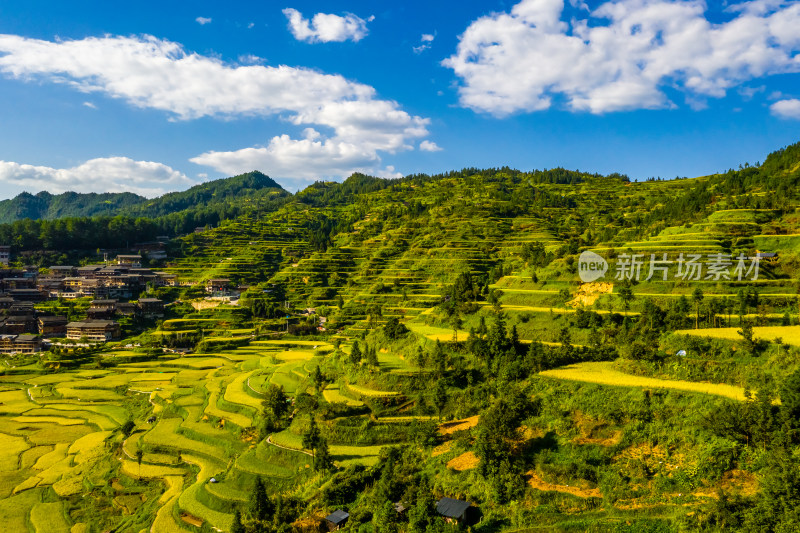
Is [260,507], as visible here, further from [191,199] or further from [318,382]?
[191,199]

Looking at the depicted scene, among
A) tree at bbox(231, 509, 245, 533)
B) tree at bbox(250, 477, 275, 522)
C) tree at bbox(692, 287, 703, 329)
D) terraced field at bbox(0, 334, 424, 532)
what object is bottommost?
terraced field at bbox(0, 334, 424, 532)

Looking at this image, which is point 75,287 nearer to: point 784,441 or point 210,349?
point 210,349

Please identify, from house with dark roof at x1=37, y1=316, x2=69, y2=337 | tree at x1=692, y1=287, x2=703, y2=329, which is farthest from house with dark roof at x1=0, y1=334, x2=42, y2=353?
tree at x1=692, y1=287, x2=703, y2=329

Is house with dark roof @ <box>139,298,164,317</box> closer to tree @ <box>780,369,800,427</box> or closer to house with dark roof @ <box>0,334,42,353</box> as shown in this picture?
house with dark roof @ <box>0,334,42,353</box>

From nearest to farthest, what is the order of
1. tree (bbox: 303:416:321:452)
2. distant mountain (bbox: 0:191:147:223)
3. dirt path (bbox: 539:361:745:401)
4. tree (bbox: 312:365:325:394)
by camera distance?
dirt path (bbox: 539:361:745:401) → tree (bbox: 303:416:321:452) → tree (bbox: 312:365:325:394) → distant mountain (bbox: 0:191:147:223)

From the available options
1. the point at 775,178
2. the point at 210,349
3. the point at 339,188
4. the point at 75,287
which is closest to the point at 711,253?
the point at 775,178

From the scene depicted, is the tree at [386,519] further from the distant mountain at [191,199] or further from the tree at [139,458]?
the distant mountain at [191,199]
